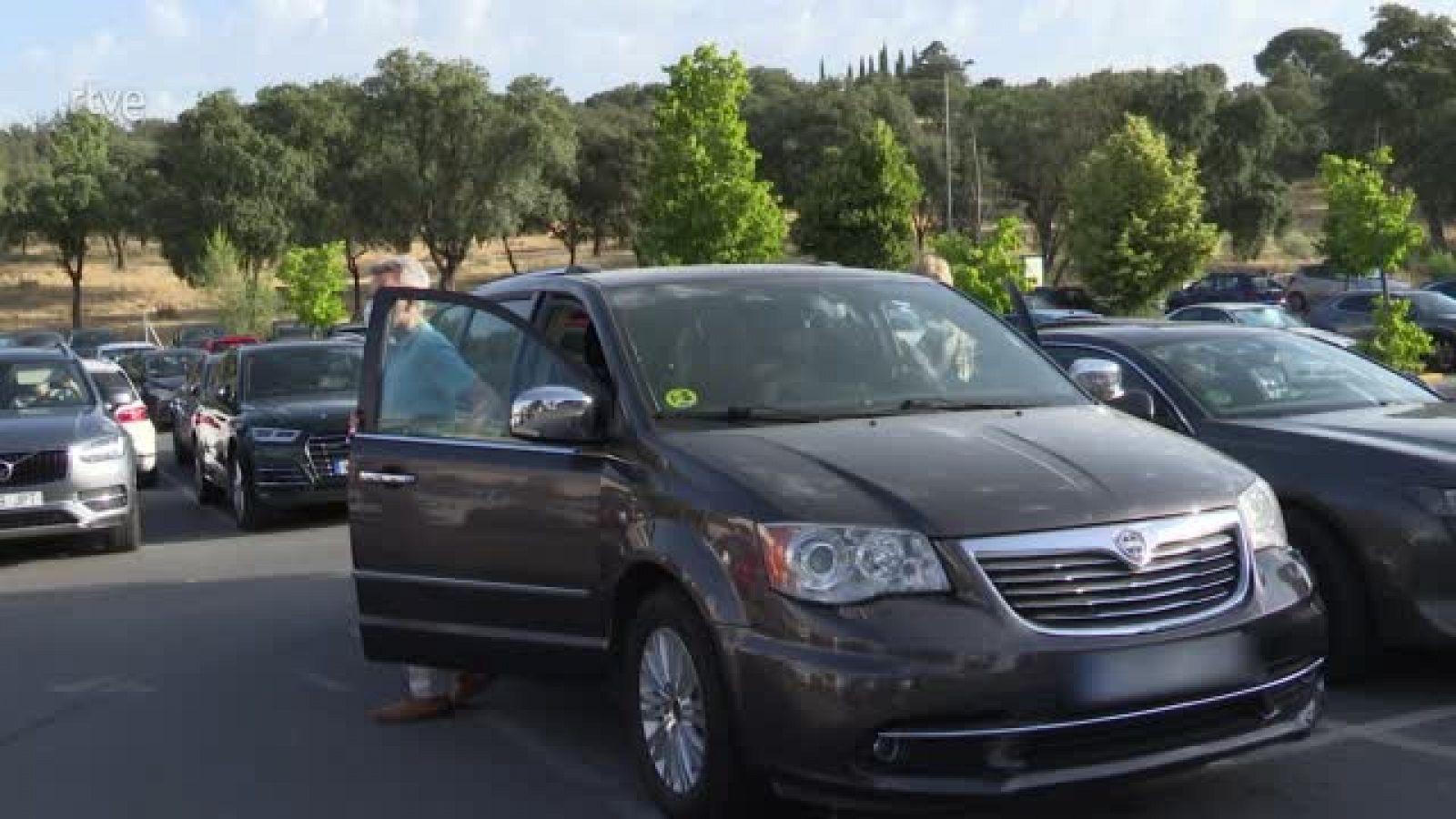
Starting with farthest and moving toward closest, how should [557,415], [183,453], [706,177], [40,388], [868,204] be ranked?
[868,204], [706,177], [183,453], [40,388], [557,415]

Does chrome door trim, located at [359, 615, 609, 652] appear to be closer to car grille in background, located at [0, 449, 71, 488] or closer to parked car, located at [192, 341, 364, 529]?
parked car, located at [192, 341, 364, 529]

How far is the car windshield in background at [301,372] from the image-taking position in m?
15.3

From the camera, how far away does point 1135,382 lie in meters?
7.95

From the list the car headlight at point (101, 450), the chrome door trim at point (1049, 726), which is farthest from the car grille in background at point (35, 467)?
the chrome door trim at point (1049, 726)

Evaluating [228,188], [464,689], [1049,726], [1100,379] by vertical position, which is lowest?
[464,689]

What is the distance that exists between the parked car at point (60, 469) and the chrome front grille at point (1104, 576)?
9682mm

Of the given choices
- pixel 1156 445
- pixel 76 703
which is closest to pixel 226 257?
pixel 76 703

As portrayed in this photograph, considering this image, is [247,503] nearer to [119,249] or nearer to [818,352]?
[818,352]

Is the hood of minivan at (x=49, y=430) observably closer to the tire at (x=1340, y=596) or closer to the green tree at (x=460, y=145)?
the tire at (x=1340, y=596)

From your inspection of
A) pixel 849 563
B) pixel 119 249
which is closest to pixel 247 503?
pixel 849 563

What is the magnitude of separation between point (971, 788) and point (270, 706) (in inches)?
159

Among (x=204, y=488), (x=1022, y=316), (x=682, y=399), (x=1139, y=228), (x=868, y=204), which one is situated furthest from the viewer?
(x=868, y=204)

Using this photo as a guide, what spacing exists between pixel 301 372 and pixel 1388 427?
432 inches

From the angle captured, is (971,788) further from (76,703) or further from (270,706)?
(76,703)
